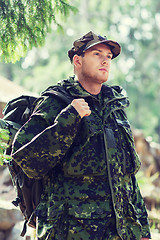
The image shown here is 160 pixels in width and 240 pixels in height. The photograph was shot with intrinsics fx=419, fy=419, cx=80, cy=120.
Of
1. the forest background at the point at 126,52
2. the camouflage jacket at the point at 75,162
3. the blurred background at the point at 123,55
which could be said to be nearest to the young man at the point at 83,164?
the camouflage jacket at the point at 75,162

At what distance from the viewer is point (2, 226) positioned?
18.3 feet

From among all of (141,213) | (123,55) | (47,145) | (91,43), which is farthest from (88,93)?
(123,55)

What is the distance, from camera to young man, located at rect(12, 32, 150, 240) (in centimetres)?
301

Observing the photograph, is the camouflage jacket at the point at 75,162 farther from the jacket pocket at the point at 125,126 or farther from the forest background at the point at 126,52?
the forest background at the point at 126,52

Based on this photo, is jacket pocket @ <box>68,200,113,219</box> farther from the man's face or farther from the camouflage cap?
the camouflage cap

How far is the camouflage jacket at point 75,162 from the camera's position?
3.02 meters

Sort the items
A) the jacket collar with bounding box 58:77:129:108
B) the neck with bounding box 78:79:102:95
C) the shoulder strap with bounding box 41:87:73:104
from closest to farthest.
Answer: the shoulder strap with bounding box 41:87:73:104, the jacket collar with bounding box 58:77:129:108, the neck with bounding box 78:79:102:95

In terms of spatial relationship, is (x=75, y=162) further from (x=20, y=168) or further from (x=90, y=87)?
(x=90, y=87)

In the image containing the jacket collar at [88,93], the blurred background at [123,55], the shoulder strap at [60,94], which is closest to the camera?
the shoulder strap at [60,94]

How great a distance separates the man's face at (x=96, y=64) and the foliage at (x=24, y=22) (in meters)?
0.88

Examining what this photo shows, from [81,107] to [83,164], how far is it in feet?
1.37

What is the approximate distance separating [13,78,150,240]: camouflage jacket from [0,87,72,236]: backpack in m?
0.09

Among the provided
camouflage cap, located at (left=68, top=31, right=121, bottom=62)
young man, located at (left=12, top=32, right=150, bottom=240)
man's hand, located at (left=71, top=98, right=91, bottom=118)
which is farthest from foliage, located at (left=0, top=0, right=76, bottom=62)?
man's hand, located at (left=71, top=98, right=91, bottom=118)

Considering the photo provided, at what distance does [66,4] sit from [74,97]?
1240 millimetres
